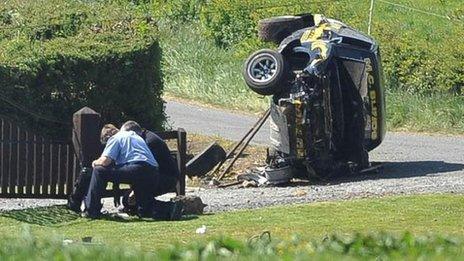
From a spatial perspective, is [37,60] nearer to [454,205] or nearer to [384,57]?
[454,205]

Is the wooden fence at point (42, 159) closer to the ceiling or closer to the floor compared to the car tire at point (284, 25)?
closer to the floor

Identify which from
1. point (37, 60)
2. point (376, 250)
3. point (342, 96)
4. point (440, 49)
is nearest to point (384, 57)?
point (440, 49)

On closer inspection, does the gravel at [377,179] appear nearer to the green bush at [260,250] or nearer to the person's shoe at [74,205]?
the person's shoe at [74,205]

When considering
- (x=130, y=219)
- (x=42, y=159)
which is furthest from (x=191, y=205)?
(x=42, y=159)

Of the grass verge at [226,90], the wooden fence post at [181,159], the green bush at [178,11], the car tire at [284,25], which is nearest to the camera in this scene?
the wooden fence post at [181,159]

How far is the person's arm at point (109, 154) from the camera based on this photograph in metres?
14.4

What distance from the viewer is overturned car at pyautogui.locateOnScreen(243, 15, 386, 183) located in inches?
724

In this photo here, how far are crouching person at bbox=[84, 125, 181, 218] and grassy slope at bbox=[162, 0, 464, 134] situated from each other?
11.9 meters

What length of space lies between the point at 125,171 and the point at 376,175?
5.94m

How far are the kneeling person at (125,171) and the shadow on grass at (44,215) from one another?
0.30 metres

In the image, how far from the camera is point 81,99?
19.1 m

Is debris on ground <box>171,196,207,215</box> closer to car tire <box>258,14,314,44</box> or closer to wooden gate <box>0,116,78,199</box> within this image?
wooden gate <box>0,116,78,199</box>

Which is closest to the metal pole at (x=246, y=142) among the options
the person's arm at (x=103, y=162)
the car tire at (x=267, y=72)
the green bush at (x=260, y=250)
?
the car tire at (x=267, y=72)

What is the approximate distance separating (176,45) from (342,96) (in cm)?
1377
